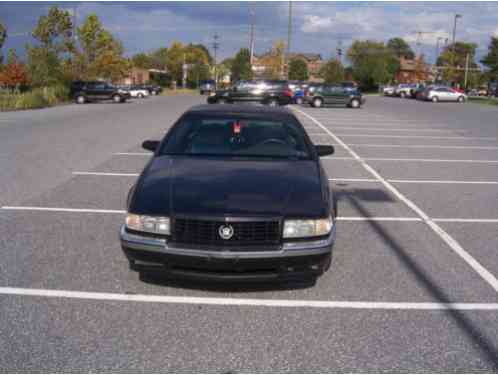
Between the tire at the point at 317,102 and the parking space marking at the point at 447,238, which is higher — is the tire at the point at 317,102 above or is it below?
above

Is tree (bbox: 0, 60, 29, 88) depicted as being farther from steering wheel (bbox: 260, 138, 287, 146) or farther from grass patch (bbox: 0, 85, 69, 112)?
steering wheel (bbox: 260, 138, 287, 146)

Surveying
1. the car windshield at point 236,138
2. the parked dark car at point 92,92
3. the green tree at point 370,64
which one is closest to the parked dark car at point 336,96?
the parked dark car at point 92,92

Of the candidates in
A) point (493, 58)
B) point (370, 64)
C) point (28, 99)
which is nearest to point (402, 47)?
point (370, 64)

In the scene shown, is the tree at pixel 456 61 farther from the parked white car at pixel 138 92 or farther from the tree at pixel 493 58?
the parked white car at pixel 138 92

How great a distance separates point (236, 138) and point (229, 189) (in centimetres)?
142

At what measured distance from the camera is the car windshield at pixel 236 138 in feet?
19.2

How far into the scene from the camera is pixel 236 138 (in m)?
6.01

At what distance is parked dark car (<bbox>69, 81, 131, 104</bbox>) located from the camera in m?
42.1

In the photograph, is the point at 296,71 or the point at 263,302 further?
the point at 296,71

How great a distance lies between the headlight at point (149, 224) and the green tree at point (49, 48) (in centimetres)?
3912

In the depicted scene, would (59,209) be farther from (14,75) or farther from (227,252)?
(14,75)

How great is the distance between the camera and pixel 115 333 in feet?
13.0

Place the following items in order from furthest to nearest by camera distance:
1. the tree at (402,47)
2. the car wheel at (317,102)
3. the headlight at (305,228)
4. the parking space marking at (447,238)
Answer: the tree at (402,47) < the car wheel at (317,102) < the parking space marking at (447,238) < the headlight at (305,228)

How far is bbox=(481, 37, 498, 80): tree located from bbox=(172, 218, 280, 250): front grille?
61906 millimetres
